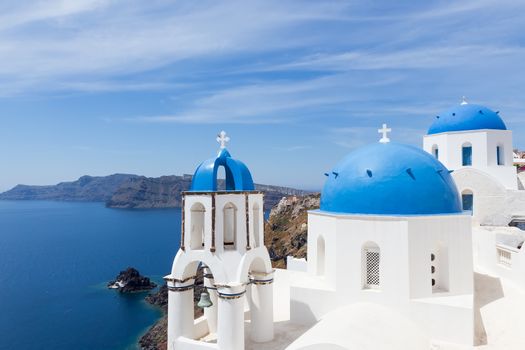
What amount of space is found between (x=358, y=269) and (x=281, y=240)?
4005cm

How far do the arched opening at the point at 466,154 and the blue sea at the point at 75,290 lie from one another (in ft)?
98.2

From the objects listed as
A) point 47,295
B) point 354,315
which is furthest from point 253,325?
point 47,295

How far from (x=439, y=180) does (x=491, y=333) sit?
4.15 meters

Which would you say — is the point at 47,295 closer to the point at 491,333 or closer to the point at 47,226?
the point at 491,333

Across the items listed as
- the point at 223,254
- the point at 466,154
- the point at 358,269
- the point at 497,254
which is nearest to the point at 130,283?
the point at 466,154

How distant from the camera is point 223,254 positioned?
29.8 feet

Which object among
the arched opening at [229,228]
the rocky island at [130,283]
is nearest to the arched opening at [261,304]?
the arched opening at [229,228]

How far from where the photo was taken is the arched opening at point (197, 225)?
9461 mm

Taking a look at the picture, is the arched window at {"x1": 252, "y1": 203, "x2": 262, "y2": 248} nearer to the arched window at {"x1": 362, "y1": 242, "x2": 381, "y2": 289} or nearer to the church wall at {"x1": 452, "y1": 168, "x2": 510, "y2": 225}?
the arched window at {"x1": 362, "y1": 242, "x2": 381, "y2": 289}

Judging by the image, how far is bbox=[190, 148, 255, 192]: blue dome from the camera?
9.28 metres

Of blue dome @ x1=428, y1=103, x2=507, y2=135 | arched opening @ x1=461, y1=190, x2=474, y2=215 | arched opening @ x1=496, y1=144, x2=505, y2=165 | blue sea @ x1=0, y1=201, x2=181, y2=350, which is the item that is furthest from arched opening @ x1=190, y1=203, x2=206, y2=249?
blue sea @ x1=0, y1=201, x2=181, y2=350

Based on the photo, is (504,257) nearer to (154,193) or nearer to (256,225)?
(256,225)

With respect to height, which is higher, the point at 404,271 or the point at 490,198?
the point at 490,198

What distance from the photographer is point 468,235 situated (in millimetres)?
9992
